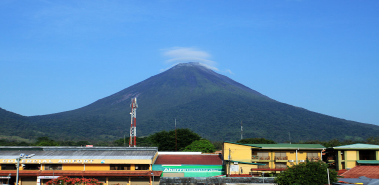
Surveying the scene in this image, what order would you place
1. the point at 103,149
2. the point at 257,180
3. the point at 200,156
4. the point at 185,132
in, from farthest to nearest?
the point at 185,132 < the point at 200,156 < the point at 103,149 < the point at 257,180

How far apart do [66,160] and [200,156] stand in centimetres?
2139

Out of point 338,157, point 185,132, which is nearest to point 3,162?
point 338,157

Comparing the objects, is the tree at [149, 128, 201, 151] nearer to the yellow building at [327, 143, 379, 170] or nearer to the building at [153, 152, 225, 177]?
the building at [153, 152, 225, 177]

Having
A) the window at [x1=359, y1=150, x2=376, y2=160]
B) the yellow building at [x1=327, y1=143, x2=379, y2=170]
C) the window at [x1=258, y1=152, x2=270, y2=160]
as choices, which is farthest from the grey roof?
the window at [x1=359, y1=150, x2=376, y2=160]

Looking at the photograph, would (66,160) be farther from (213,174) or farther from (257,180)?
(257,180)

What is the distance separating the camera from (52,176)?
5647cm

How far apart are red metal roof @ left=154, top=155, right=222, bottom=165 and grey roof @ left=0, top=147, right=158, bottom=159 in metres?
1.99

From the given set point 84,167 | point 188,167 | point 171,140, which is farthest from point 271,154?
point 171,140

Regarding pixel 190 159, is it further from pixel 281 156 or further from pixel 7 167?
pixel 7 167

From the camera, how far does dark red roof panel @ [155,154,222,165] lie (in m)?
63.5

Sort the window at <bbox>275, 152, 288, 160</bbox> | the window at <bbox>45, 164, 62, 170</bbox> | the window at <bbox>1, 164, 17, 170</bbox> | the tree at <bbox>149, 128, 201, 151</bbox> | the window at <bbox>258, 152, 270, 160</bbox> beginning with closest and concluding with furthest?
the window at <bbox>45, 164, 62, 170</bbox>, the window at <bbox>1, 164, 17, 170</bbox>, the window at <bbox>275, 152, 288, 160</bbox>, the window at <bbox>258, 152, 270, 160</bbox>, the tree at <bbox>149, 128, 201, 151</bbox>

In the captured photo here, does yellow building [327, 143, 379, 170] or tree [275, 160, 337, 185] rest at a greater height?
yellow building [327, 143, 379, 170]

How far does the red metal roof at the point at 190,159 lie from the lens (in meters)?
63.5

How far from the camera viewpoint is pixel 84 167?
2319 inches
